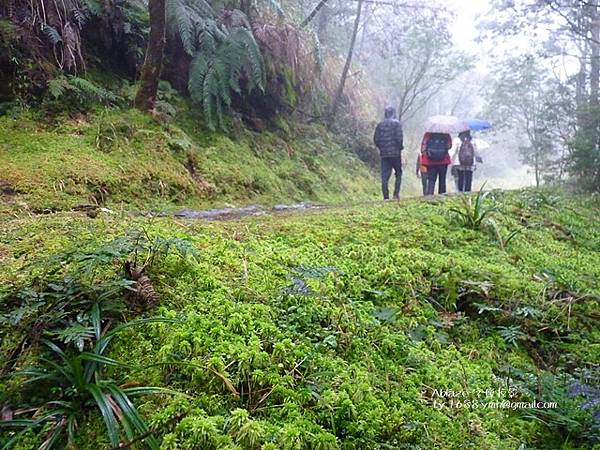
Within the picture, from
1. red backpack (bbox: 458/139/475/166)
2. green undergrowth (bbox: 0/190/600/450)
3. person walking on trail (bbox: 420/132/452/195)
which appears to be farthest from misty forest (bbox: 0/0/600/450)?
red backpack (bbox: 458/139/475/166)

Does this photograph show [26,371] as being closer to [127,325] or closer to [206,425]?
[127,325]

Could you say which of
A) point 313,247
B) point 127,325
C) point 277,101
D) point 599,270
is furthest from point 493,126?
point 127,325

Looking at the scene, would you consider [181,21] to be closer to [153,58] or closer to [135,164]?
[153,58]

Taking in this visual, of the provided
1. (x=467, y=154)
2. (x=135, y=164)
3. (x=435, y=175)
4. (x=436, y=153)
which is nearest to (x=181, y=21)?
(x=135, y=164)

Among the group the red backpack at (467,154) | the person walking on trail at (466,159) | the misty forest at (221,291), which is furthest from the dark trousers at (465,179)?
the misty forest at (221,291)

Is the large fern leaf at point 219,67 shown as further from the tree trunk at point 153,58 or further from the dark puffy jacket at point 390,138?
the dark puffy jacket at point 390,138

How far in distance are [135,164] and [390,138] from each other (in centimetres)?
498

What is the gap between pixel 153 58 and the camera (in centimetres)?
612

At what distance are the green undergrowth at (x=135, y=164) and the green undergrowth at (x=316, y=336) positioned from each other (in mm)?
1251

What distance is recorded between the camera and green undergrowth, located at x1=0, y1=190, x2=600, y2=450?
1.69 m

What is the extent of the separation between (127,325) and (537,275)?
3157 millimetres

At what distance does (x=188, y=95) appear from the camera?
7770 mm

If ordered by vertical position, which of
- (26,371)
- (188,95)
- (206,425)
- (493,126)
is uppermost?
(493,126)

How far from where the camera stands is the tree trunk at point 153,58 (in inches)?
231
